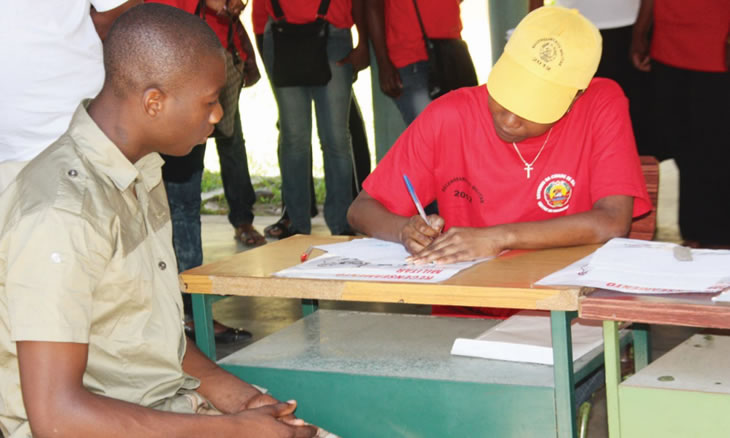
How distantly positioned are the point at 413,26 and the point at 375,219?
2612mm

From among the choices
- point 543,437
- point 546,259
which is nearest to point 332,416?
point 543,437

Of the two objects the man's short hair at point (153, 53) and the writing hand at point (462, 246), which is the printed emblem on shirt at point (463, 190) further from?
the man's short hair at point (153, 53)

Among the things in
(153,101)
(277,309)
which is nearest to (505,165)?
(153,101)

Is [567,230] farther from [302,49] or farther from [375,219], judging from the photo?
[302,49]

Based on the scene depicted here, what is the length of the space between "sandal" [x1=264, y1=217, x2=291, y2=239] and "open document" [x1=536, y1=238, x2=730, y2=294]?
177 inches

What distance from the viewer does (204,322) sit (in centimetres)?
231

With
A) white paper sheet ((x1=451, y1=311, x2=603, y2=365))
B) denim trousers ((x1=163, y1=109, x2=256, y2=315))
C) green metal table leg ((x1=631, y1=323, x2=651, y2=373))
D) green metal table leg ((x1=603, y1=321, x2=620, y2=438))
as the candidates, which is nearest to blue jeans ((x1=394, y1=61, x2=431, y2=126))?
denim trousers ((x1=163, y1=109, x2=256, y2=315))

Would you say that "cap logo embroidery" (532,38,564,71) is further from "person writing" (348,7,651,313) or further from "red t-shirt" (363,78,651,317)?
"red t-shirt" (363,78,651,317)

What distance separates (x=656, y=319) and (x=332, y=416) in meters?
0.73

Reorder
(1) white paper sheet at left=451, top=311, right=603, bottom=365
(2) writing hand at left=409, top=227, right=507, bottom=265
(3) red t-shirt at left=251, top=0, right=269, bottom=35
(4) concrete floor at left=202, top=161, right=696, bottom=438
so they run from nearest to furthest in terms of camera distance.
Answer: (1) white paper sheet at left=451, top=311, right=603, bottom=365 < (2) writing hand at left=409, top=227, right=507, bottom=265 < (4) concrete floor at left=202, top=161, right=696, bottom=438 < (3) red t-shirt at left=251, top=0, right=269, bottom=35

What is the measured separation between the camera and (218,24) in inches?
173

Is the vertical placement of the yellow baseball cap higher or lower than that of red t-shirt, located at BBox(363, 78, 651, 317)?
higher

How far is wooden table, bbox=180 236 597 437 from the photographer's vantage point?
6.19ft

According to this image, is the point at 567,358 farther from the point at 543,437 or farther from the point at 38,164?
the point at 38,164
